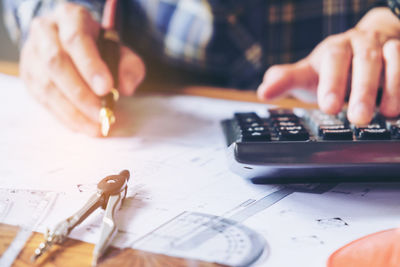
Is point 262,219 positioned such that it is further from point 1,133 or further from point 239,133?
point 1,133

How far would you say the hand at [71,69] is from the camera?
413mm

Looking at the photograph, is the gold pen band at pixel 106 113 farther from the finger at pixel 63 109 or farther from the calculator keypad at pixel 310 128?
the calculator keypad at pixel 310 128

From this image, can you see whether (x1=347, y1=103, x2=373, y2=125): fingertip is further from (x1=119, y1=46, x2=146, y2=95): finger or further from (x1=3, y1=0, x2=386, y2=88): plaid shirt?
(x1=3, y1=0, x2=386, y2=88): plaid shirt

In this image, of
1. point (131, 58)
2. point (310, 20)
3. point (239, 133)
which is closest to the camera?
point (239, 133)

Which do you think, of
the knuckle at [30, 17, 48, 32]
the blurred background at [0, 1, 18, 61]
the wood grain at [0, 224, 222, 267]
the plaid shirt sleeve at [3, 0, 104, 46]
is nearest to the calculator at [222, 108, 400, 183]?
the wood grain at [0, 224, 222, 267]

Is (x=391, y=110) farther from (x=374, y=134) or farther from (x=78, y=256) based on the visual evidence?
(x=78, y=256)

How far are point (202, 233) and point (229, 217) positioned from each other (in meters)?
0.02

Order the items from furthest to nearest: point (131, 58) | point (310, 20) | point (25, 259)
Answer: point (310, 20)
point (131, 58)
point (25, 259)

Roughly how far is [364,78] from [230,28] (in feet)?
1.14

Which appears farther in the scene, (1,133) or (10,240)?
(1,133)

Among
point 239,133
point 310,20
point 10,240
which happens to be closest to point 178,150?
point 239,133

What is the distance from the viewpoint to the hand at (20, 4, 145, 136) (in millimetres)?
413

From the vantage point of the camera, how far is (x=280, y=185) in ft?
Result: 0.96

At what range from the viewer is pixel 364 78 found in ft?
1.20
